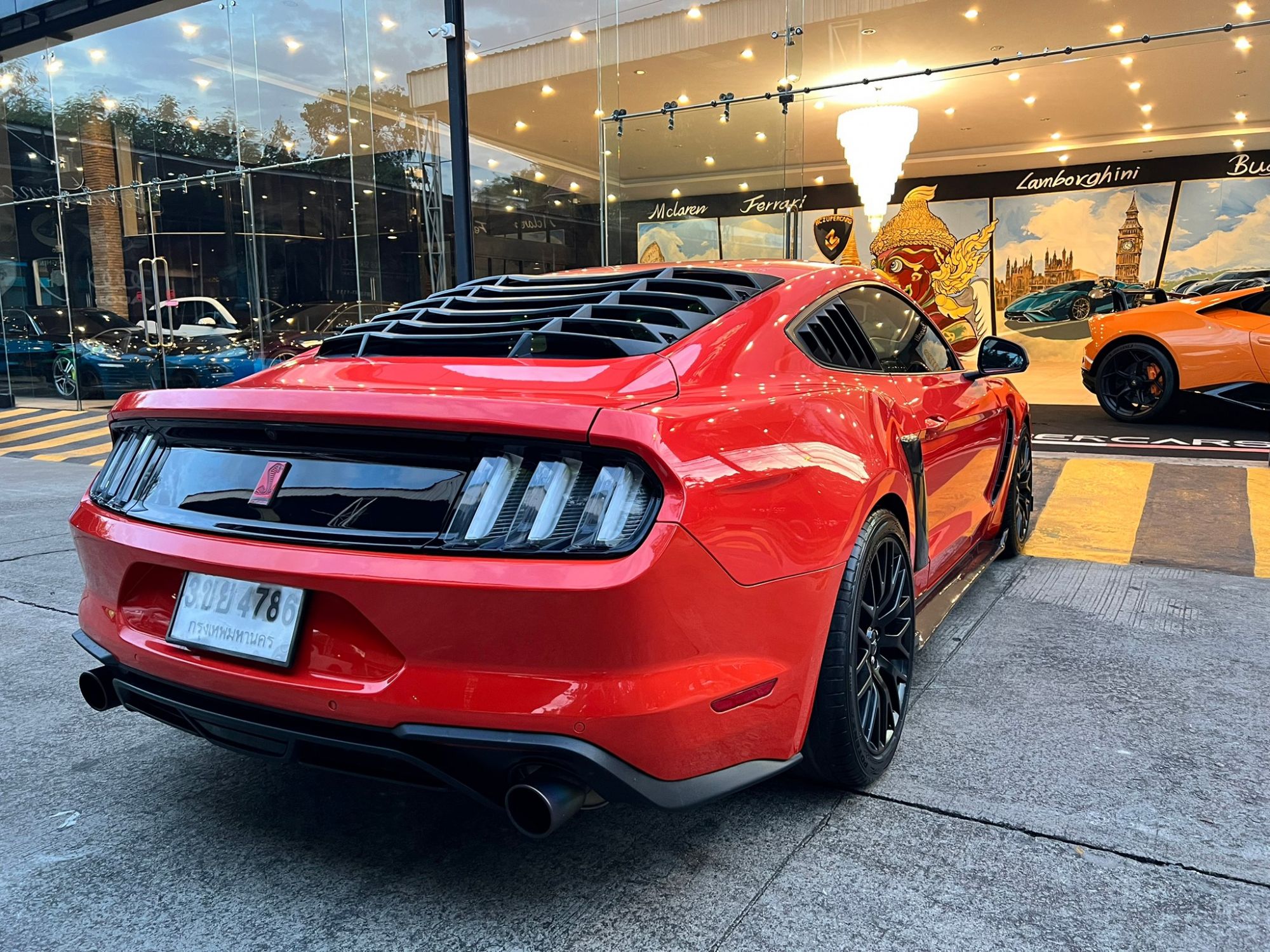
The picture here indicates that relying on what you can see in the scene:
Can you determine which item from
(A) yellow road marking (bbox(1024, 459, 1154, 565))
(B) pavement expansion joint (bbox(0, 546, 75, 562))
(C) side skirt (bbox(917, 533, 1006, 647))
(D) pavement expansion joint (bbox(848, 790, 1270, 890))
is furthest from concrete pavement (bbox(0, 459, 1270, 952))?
(B) pavement expansion joint (bbox(0, 546, 75, 562))

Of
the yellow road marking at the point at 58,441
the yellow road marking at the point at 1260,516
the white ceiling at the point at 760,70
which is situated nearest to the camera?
the yellow road marking at the point at 1260,516

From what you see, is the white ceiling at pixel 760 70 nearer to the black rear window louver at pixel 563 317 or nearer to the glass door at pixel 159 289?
the glass door at pixel 159 289

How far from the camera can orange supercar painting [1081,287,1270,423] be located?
9375mm

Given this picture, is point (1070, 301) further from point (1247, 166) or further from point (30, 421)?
point (30, 421)

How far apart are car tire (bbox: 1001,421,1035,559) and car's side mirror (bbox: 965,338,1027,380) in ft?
2.34

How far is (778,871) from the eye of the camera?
206 cm

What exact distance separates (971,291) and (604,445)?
2208 cm

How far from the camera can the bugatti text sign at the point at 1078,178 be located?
19781 mm

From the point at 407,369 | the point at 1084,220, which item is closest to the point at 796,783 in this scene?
the point at 407,369

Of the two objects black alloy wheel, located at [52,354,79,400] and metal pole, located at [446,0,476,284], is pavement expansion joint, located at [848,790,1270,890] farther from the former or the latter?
black alloy wheel, located at [52,354,79,400]

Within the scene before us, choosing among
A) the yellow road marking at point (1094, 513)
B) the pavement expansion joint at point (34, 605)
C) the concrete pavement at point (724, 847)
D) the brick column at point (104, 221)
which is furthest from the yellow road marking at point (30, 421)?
the yellow road marking at point (1094, 513)

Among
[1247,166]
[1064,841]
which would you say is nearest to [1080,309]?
[1247,166]

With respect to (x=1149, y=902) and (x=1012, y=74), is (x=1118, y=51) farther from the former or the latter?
(x=1149, y=902)

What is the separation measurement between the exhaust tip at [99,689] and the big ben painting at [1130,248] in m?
21.7
